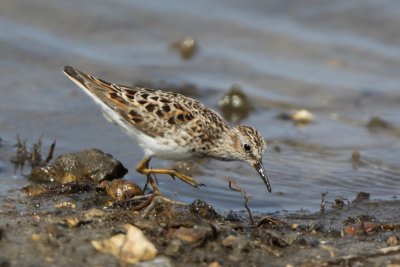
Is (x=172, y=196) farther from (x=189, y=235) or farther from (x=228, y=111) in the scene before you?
(x=228, y=111)

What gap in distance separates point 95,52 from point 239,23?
2.59 metres

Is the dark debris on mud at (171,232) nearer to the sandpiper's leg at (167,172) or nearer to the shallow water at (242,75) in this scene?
the sandpiper's leg at (167,172)

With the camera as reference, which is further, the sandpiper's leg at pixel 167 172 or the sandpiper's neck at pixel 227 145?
the sandpiper's neck at pixel 227 145

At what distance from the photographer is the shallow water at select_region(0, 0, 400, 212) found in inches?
341

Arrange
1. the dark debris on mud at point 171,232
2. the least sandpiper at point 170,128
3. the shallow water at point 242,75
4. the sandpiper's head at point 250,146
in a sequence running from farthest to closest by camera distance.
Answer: the shallow water at point 242,75
the sandpiper's head at point 250,146
the least sandpiper at point 170,128
the dark debris on mud at point 171,232

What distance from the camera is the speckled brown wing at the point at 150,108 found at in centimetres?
746

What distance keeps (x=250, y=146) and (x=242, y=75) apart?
4.57m

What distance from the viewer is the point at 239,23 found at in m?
13.6

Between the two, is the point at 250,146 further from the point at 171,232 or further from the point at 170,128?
the point at 171,232

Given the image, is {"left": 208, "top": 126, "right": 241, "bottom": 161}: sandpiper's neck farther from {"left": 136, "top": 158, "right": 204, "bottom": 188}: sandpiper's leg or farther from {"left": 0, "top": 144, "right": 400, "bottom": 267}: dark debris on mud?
{"left": 0, "top": 144, "right": 400, "bottom": 267}: dark debris on mud

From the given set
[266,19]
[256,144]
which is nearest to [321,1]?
[266,19]

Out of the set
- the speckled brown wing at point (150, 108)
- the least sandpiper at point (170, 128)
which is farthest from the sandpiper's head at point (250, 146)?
the speckled brown wing at point (150, 108)

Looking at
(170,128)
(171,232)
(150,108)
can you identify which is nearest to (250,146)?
(170,128)

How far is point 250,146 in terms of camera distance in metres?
7.68
